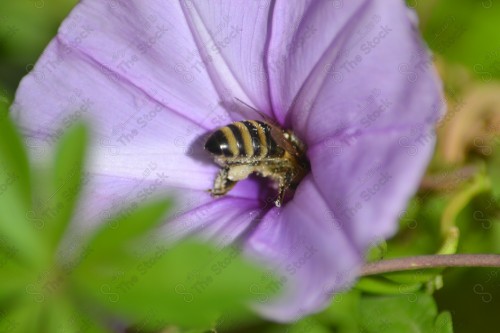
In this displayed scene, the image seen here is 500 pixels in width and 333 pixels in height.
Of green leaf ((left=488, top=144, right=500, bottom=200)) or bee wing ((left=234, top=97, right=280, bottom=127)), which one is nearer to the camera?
bee wing ((left=234, top=97, right=280, bottom=127))

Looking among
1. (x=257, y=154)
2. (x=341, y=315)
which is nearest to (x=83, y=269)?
(x=257, y=154)

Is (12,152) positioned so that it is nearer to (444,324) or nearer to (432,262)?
(432,262)

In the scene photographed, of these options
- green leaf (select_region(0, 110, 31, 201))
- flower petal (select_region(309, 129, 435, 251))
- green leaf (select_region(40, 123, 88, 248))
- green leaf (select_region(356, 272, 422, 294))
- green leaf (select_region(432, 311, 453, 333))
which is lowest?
green leaf (select_region(432, 311, 453, 333))

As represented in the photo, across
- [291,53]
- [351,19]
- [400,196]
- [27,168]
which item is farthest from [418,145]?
[27,168]

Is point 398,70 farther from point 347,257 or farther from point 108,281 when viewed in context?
point 108,281

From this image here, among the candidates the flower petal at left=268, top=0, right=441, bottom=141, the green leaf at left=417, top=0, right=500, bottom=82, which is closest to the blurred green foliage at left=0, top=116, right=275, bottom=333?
the flower petal at left=268, top=0, right=441, bottom=141

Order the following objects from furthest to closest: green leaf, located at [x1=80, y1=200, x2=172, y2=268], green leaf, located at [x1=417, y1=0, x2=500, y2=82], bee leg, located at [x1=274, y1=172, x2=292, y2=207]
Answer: green leaf, located at [x1=417, y1=0, x2=500, y2=82]
bee leg, located at [x1=274, y1=172, x2=292, y2=207]
green leaf, located at [x1=80, y1=200, x2=172, y2=268]

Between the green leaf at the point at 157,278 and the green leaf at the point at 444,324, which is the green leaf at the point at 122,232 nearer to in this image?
the green leaf at the point at 157,278

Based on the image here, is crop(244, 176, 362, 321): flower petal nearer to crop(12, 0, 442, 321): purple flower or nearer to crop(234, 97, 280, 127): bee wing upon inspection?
crop(12, 0, 442, 321): purple flower
